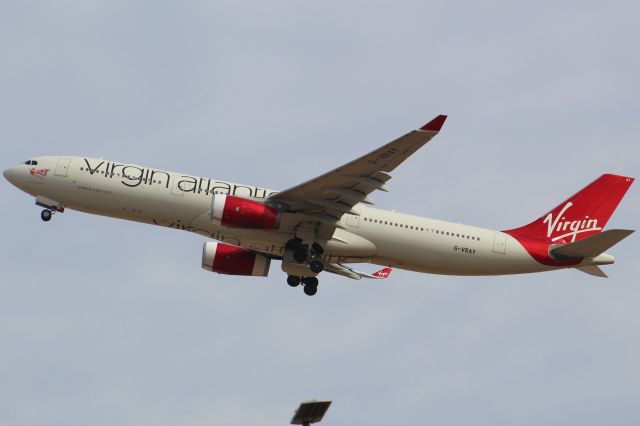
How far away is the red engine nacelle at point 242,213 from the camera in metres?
53.3

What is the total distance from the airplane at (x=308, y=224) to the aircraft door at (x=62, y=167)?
6 centimetres

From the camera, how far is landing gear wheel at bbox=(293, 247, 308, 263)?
55.7 meters

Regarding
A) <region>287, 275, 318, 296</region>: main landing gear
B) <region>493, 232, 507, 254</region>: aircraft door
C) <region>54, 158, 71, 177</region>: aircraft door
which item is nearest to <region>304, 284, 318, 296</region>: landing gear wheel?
<region>287, 275, 318, 296</region>: main landing gear

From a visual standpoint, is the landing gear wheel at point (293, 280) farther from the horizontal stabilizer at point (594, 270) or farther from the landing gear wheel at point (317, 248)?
A: the horizontal stabilizer at point (594, 270)

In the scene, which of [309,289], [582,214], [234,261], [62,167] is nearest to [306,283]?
[309,289]

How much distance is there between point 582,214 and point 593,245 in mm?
4564

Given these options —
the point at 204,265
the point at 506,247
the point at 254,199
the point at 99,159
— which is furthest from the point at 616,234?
the point at 99,159

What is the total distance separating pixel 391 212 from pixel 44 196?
1623 centimetres

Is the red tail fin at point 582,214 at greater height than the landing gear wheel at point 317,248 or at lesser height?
greater

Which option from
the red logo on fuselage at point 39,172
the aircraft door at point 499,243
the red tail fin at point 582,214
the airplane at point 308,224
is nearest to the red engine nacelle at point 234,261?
the airplane at point 308,224

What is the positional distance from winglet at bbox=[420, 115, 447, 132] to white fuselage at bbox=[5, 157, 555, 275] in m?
9.44

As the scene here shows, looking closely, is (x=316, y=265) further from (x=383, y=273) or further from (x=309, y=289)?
(x=383, y=273)

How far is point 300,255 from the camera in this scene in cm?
5572

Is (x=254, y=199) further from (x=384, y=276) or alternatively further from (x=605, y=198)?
(x=605, y=198)
